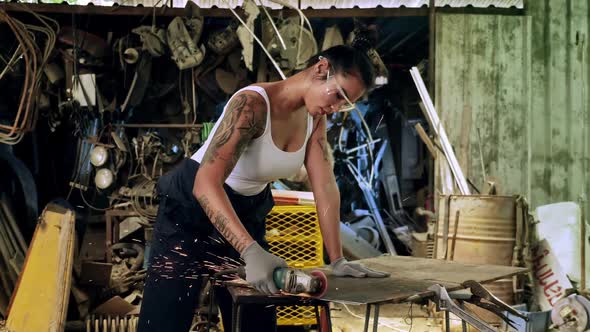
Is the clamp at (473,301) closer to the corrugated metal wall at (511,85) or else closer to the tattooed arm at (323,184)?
the tattooed arm at (323,184)

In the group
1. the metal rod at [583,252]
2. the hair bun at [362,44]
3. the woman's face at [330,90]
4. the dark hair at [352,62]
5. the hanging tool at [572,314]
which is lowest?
Answer: the hanging tool at [572,314]

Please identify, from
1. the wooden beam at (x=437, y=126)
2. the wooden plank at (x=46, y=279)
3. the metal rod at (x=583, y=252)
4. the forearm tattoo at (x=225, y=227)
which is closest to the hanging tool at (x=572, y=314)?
the metal rod at (x=583, y=252)

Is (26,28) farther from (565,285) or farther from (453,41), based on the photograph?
(565,285)

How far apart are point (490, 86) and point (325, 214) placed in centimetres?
375

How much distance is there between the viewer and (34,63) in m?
5.77

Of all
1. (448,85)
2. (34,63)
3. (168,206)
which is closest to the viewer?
(168,206)

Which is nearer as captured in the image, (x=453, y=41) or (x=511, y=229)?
(x=511, y=229)

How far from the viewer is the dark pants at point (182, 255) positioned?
2684 millimetres

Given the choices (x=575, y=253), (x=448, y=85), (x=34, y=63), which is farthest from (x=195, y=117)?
(x=575, y=253)

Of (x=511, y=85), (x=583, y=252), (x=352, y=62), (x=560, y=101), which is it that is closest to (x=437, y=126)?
(x=511, y=85)

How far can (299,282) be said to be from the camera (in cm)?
211

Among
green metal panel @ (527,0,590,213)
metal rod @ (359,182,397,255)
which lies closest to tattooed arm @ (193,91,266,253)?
green metal panel @ (527,0,590,213)

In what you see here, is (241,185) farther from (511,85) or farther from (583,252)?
(511,85)

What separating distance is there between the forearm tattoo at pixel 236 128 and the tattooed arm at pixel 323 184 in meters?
0.54
